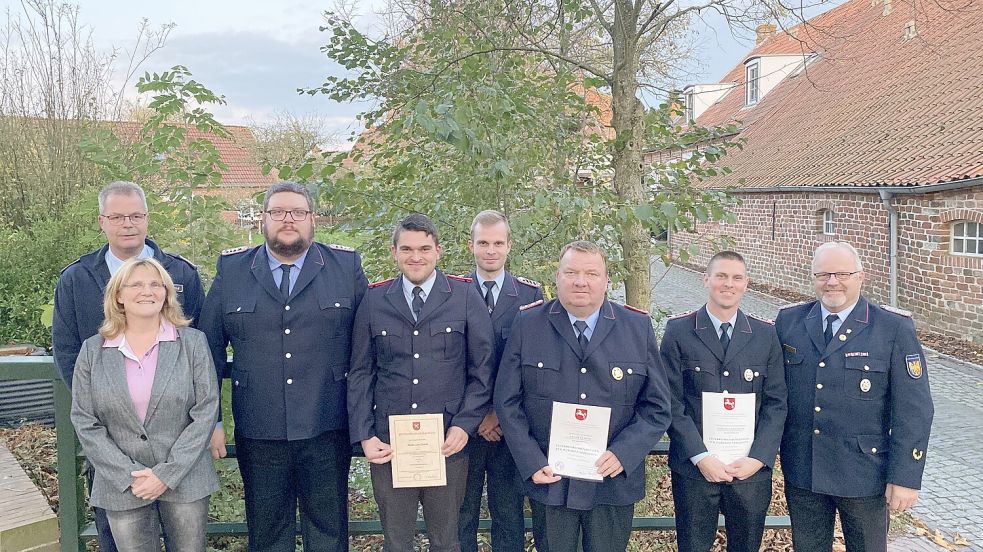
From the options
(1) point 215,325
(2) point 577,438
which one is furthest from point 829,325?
(1) point 215,325

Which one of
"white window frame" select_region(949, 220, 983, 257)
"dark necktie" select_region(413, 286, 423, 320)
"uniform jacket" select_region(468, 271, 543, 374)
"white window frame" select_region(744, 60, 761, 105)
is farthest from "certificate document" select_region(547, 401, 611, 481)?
"white window frame" select_region(744, 60, 761, 105)

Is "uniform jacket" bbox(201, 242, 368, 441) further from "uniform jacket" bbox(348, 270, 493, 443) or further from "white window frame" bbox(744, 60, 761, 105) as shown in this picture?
"white window frame" bbox(744, 60, 761, 105)

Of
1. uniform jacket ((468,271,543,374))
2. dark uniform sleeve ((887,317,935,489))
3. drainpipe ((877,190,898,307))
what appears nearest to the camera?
dark uniform sleeve ((887,317,935,489))

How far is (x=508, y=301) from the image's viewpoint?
3963 millimetres

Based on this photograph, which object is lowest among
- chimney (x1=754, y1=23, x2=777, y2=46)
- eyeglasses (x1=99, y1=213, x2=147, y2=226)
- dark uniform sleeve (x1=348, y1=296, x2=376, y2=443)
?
dark uniform sleeve (x1=348, y1=296, x2=376, y2=443)

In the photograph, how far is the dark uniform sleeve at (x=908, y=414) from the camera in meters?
3.06

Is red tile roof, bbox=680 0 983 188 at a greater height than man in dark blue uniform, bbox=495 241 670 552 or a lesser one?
greater

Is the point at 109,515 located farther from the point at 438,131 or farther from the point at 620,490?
the point at 438,131

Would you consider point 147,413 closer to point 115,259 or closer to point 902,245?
point 115,259

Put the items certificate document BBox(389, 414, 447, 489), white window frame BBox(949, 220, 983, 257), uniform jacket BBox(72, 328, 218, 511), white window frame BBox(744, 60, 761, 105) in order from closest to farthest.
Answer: uniform jacket BBox(72, 328, 218, 511), certificate document BBox(389, 414, 447, 489), white window frame BBox(949, 220, 983, 257), white window frame BBox(744, 60, 761, 105)

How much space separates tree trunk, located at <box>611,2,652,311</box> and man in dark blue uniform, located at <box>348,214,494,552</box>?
2.31 meters

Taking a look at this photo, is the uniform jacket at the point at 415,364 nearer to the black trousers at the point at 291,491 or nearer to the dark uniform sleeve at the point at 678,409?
the black trousers at the point at 291,491

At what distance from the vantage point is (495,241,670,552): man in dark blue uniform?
3.14 m

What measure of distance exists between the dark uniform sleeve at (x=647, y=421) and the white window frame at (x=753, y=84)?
86.5 ft
